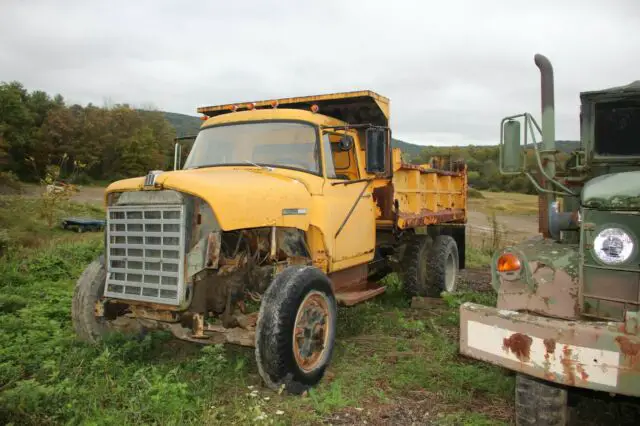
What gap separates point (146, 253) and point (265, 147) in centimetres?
173

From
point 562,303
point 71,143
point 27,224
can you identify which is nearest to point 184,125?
point 71,143

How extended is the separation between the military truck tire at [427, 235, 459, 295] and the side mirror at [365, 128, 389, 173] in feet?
9.38

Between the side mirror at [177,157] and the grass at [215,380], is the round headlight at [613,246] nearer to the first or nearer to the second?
the grass at [215,380]

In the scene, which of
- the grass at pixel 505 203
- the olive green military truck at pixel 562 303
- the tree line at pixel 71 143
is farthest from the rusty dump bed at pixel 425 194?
the tree line at pixel 71 143

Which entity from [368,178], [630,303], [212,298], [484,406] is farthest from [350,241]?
[630,303]

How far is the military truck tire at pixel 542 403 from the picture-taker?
302cm

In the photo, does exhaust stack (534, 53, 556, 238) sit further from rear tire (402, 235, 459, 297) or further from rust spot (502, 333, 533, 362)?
rear tire (402, 235, 459, 297)

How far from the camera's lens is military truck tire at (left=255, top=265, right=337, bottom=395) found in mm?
3760

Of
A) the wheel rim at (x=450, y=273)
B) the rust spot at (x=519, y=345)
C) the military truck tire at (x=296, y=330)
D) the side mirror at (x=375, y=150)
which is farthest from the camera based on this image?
the wheel rim at (x=450, y=273)

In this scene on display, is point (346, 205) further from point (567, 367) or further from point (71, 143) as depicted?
point (71, 143)

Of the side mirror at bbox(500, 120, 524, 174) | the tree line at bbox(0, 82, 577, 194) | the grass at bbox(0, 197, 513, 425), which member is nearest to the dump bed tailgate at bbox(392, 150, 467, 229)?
the grass at bbox(0, 197, 513, 425)

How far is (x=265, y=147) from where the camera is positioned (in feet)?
17.0

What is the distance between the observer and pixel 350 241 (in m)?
5.45

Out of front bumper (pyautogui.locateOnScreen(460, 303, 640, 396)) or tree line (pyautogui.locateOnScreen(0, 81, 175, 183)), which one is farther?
tree line (pyautogui.locateOnScreen(0, 81, 175, 183))
